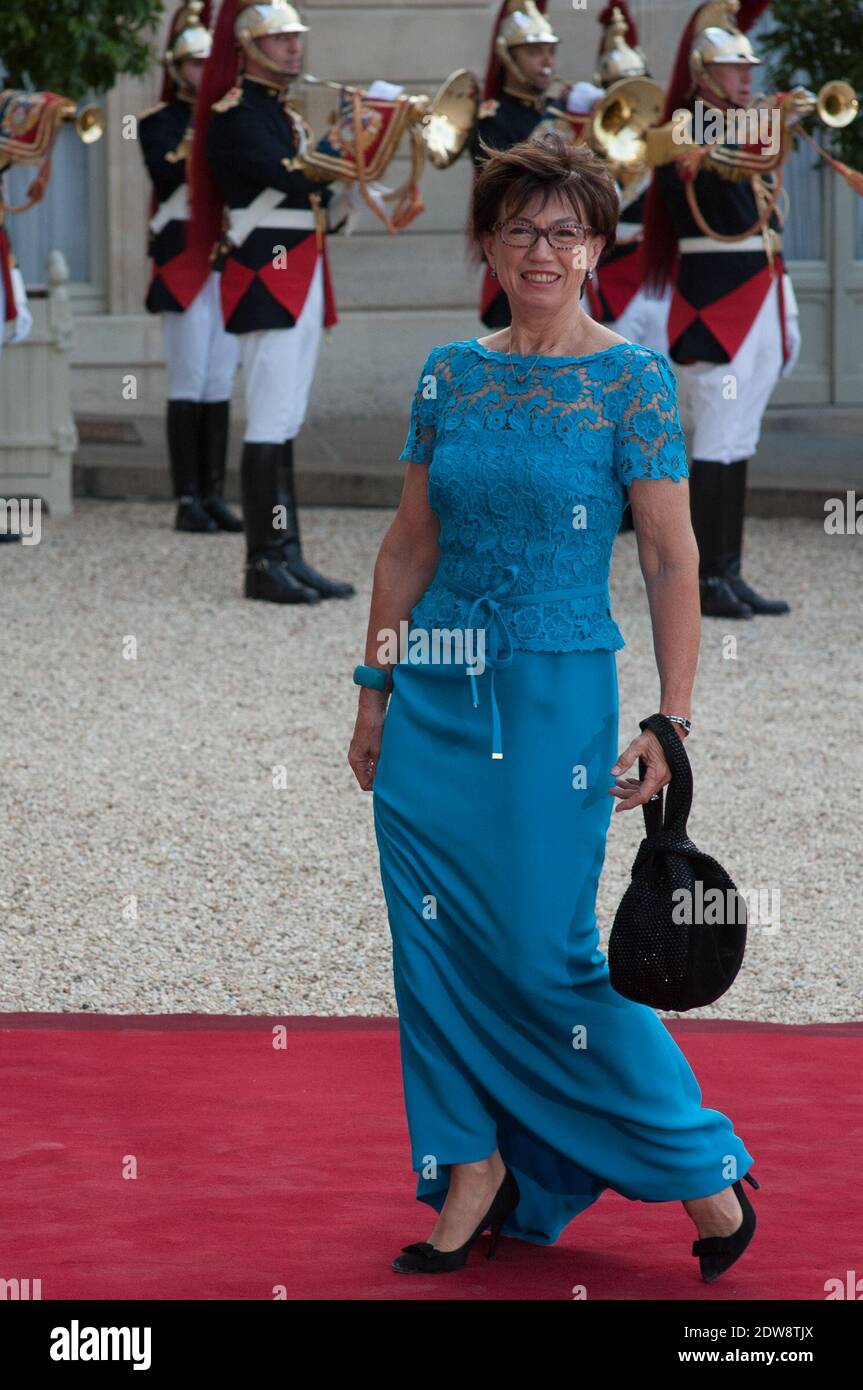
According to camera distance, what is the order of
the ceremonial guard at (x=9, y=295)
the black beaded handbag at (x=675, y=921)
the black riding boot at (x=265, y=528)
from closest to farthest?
the black beaded handbag at (x=675, y=921) → the black riding boot at (x=265, y=528) → the ceremonial guard at (x=9, y=295)

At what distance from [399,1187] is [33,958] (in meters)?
1.51

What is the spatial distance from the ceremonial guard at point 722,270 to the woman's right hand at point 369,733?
5.14 metres

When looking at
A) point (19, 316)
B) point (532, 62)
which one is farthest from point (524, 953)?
point (19, 316)

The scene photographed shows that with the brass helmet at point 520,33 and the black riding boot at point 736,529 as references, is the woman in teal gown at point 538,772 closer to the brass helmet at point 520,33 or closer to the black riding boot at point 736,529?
the black riding boot at point 736,529

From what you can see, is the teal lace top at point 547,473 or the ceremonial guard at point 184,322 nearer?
the teal lace top at point 547,473

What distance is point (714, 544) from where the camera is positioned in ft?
28.2

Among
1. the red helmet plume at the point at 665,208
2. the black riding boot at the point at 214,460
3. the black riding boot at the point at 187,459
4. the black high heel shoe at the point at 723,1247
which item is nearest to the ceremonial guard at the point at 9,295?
the black riding boot at the point at 187,459

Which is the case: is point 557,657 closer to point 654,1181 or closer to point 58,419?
point 654,1181

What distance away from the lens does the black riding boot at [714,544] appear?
8594mm

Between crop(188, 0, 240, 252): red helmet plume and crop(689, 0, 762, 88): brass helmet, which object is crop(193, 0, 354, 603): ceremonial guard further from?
crop(689, 0, 762, 88): brass helmet

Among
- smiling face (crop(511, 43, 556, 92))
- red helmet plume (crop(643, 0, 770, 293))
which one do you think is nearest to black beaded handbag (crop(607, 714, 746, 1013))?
red helmet plume (crop(643, 0, 770, 293))

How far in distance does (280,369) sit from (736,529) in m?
1.73

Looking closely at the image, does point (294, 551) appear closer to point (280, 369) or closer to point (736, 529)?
point (280, 369)

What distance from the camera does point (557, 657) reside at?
324cm
